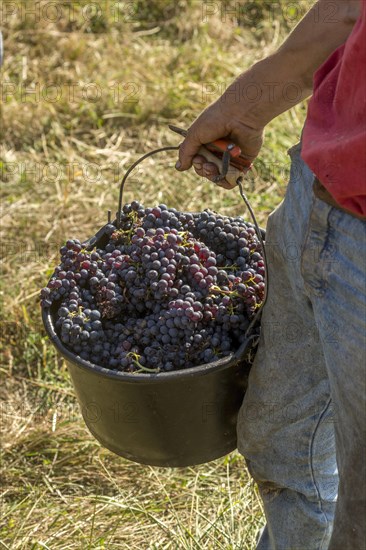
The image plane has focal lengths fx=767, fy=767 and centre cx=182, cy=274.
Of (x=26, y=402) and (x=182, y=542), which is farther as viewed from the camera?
(x=26, y=402)

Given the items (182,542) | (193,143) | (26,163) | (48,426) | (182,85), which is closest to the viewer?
(193,143)

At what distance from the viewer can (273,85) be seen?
146 centimetres

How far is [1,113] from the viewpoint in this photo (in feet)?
12.8

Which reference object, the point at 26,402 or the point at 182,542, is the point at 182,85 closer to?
the point at 26,402

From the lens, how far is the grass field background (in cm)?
225

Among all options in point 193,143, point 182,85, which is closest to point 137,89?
point 182,85

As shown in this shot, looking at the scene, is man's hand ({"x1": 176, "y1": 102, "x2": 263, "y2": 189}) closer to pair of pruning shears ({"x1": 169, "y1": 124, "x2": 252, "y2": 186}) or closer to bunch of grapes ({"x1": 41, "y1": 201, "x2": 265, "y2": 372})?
pair of pruning shears ({"x1": 169, "y1": 124, "x2": 252, "y2": 186})

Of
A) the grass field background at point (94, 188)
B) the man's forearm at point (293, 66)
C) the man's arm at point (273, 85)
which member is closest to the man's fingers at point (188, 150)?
the man's arm at point (273, 85)

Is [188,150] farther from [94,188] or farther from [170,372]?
[94,188]

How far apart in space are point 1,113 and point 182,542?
253 centimetres

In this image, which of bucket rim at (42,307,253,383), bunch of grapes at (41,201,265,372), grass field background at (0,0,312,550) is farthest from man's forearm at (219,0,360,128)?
grass field background at (0,0,312,550)

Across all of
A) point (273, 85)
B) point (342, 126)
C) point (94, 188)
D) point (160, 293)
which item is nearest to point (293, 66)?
point (273, 85)

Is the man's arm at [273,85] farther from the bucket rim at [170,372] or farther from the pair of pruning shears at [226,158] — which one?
the bucket rim at [170,372]

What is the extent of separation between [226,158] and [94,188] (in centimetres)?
206
